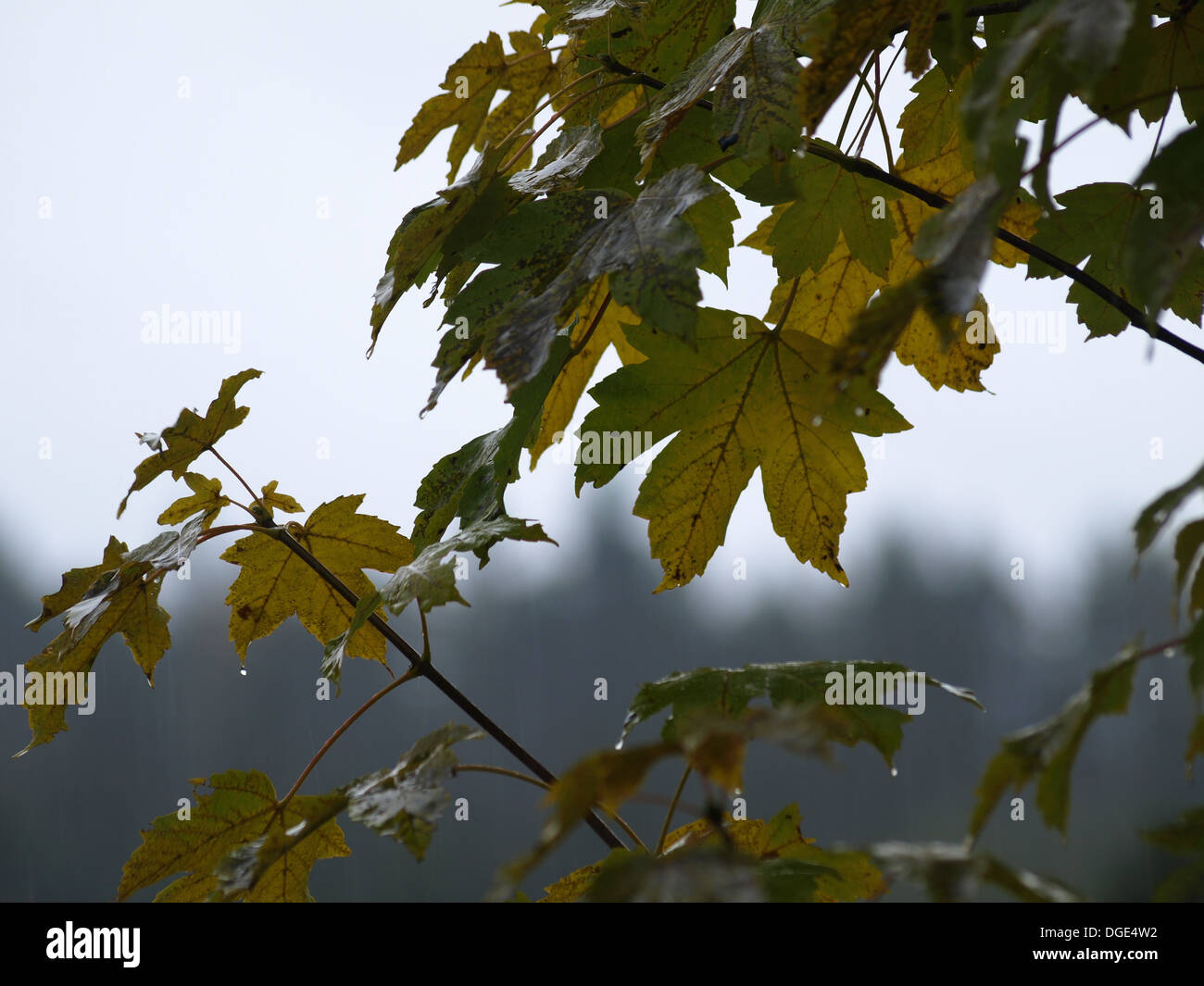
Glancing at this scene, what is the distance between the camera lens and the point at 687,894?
0.25m

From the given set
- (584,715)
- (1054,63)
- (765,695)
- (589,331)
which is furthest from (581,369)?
(584,715)

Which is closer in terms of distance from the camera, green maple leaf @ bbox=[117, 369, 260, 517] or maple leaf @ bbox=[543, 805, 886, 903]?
maple leaf @ bbox=[543, 805, 886, 903]

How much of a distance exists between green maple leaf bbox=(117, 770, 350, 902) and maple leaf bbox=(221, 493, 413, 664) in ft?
0.52

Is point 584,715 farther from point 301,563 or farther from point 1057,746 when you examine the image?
point 1057,746

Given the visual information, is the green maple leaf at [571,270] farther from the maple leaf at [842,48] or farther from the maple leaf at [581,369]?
the maple leaf at [581,369]

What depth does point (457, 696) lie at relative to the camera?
552 millimetres

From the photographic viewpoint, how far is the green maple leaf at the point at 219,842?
0.59 metres

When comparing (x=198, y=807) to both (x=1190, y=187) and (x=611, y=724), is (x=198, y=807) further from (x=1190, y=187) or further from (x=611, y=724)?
(x=611, y=724)

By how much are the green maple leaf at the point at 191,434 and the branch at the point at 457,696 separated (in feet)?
0.31

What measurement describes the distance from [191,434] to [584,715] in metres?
7.11

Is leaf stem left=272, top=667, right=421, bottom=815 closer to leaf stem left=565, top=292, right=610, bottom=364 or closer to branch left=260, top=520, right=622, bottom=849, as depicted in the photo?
branch left=260, top=520, right=622, bottom=849

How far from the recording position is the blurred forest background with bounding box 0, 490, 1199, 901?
551 cm

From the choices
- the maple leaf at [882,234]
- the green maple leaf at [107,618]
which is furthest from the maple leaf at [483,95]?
the green maple leaf at [107,618]

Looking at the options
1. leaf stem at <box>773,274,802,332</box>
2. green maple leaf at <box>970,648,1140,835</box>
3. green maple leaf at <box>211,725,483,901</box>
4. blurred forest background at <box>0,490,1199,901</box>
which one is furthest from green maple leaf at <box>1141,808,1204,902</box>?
blurred forest background at <box>0,490,1199,901</box>
